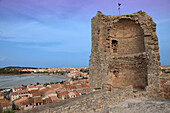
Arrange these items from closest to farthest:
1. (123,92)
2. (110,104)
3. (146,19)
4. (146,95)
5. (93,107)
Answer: (93,107) < (110,104) < (123,92) < (146,95) < (146,19)

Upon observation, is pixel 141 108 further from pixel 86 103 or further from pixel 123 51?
pixel 123 51

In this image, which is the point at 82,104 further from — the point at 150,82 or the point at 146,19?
the point at 146,19

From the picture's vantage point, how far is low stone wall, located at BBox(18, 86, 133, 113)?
3.09 metres

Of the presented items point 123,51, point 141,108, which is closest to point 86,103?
point 141,108

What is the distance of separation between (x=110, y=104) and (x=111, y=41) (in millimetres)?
4542

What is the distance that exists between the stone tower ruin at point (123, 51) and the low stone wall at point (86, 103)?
83.9 inches

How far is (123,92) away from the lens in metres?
5.44

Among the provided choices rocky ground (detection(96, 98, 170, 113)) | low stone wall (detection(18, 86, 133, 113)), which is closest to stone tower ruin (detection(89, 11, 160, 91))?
low stone wall (detection(18, 86, 133, 113))

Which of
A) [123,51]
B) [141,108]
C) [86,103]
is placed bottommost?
[141,108]

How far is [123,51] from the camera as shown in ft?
27.7

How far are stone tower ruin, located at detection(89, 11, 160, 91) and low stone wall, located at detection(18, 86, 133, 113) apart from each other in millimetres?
2131

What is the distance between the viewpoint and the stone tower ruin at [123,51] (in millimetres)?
7180

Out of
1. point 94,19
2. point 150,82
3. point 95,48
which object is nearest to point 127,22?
point 94,19

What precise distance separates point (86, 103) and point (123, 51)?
18.5ft
